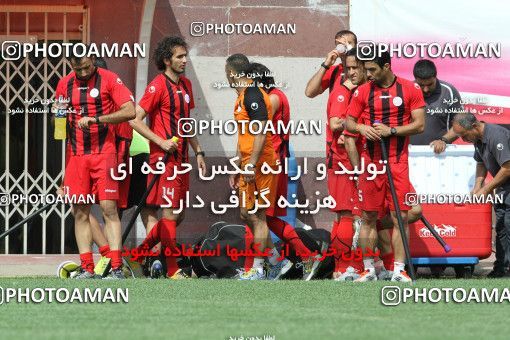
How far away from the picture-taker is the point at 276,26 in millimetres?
14086

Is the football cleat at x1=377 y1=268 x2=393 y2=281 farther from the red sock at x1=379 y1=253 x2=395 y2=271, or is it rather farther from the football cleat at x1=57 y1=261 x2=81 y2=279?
the football cleat at x1=57 y1=261 x2=81 y2=279

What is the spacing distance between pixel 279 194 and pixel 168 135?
101 cm

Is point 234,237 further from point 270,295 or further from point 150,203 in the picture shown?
point 270,295

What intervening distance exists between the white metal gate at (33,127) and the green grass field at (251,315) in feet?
13.7

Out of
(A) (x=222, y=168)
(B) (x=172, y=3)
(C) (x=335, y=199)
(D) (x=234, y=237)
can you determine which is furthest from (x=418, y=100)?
(B) (x=172, y=3)

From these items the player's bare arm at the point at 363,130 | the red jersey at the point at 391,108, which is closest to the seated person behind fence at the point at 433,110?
the red jersey at the point at 391,108

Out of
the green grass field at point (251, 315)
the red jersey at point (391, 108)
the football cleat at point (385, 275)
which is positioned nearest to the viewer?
the green grass field at point (251, 315)

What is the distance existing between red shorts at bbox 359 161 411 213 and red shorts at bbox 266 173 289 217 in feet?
3.00

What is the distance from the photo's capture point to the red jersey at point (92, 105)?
447 inches

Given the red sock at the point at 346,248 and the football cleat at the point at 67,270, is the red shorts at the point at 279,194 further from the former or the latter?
the football cleat at the point at 67,270

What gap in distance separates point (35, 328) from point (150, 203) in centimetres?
422

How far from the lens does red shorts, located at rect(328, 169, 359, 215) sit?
11.5m

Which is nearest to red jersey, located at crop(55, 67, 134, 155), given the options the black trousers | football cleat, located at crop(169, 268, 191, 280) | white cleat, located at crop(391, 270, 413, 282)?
football cleat, located at crop(169, 268, 191, 280)

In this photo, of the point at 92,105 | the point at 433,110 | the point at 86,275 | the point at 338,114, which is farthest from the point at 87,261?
the point at 433,110
